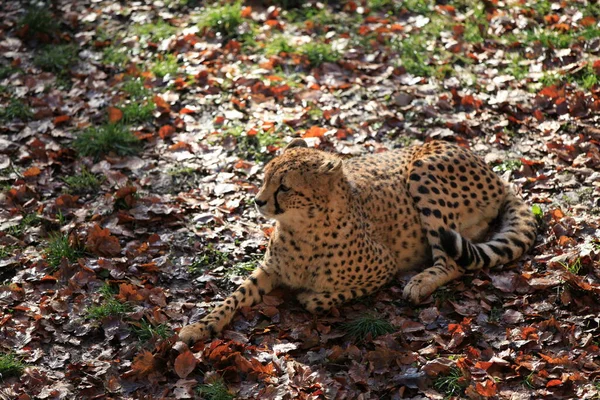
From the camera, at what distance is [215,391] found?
4.93m

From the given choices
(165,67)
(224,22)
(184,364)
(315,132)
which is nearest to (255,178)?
(315,132)

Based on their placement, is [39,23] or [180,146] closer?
[180,146]

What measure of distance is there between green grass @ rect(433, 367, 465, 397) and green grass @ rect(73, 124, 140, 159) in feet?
13.1

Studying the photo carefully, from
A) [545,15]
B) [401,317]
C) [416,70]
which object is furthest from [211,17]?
[401,317]

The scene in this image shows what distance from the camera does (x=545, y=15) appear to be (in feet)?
31.7

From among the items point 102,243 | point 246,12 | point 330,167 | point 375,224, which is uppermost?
point 330,167

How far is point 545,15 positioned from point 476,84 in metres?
1.79

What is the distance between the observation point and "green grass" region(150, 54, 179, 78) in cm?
907

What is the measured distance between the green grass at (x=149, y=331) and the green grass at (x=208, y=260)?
73 cm

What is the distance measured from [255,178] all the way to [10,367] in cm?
295

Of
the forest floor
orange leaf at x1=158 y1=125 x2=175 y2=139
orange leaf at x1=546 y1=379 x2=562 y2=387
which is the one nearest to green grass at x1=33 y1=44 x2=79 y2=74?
the forest floor

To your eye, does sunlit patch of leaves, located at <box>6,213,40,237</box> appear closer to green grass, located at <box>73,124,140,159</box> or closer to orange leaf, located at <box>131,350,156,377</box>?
green grass, located at <box>73,124,140,159</box>

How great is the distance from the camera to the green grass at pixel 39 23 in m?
9.83

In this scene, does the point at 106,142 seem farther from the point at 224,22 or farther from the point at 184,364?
the point at 184,364
